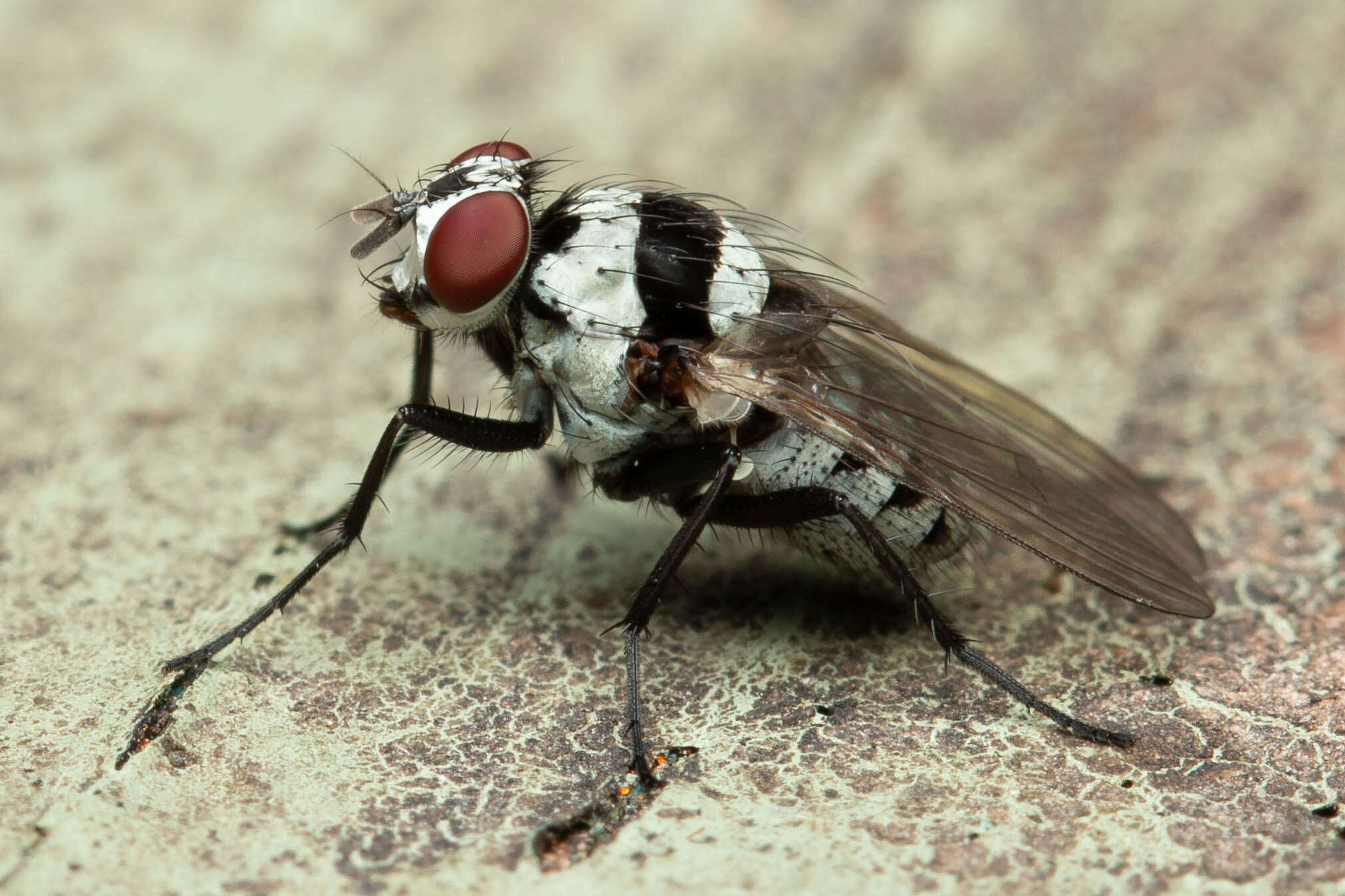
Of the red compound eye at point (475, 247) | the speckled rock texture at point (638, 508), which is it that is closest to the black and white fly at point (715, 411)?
the red compound eye at point (475, 247)

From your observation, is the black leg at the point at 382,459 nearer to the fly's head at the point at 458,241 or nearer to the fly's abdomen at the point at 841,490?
the fly's head at the point at 458,241

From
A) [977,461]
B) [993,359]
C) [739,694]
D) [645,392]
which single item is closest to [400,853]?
[739,694]

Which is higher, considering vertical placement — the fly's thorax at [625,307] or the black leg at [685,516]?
the fly's thorax at [625,307]

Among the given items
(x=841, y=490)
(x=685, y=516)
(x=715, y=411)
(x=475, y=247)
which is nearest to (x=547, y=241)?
(x=475, y=247)

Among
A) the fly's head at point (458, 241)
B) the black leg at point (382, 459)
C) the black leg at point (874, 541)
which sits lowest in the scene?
the black leg at point (382, 459)

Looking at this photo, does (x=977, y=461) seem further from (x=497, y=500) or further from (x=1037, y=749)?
(x=497, y=500)

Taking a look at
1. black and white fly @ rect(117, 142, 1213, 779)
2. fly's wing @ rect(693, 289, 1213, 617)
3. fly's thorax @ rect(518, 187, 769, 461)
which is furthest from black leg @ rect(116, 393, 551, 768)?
fly's wing @ rect(693, 289, 1213, 617)
